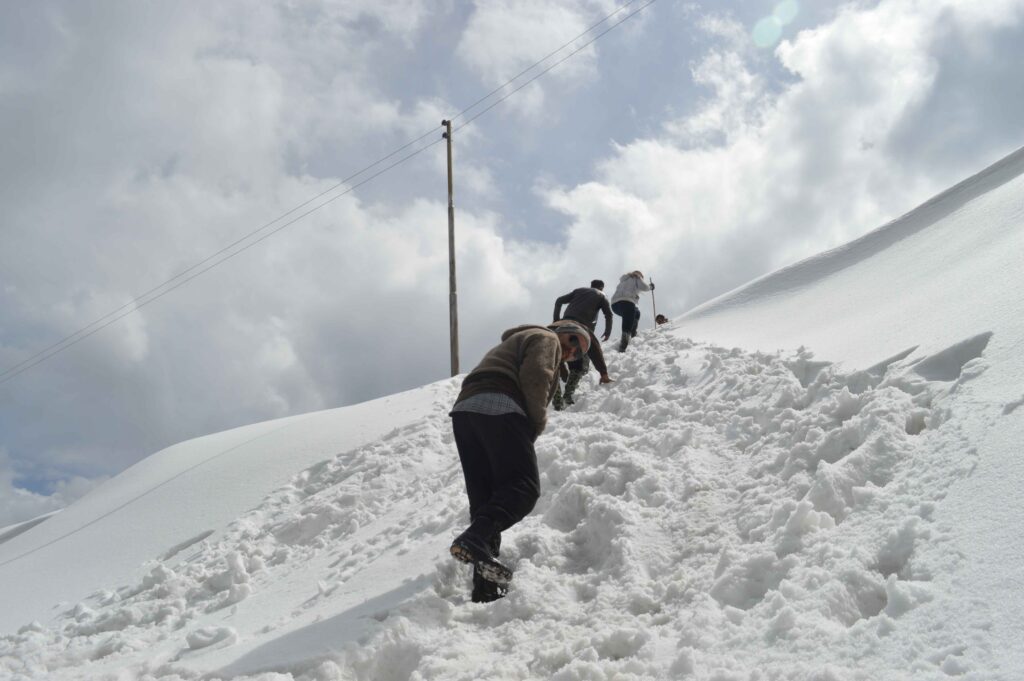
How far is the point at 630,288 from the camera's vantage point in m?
11.2

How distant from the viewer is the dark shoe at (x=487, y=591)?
3.57m

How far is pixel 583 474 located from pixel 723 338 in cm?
473

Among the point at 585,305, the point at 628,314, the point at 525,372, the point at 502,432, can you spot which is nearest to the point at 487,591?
the point at 502,432

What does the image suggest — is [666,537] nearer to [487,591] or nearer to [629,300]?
[487,591]

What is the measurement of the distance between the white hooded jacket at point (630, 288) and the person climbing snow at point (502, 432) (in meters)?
7.22

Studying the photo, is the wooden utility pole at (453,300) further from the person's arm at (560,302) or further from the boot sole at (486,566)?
the boot sole at (486,566)

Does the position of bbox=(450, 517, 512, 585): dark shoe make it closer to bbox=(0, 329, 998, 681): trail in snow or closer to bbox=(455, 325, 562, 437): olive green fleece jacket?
bbox=(0, 329, 998, 681): trail in snow

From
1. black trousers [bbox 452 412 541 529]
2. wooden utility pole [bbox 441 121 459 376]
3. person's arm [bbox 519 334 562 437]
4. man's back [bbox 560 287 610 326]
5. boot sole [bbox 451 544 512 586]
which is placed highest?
wooden utility pole [bbox 441 121 459 376]

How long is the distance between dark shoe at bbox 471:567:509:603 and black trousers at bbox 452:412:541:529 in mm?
341

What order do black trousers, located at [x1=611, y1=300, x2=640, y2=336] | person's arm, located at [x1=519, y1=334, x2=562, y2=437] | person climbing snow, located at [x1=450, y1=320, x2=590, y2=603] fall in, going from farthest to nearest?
black trousers, located at [x1=611, y1=300, x2=640, y2=336]
person's arm, located at [x1=519, y1=334, x2=562, y2=437]
person climbing snow, located at [x1=450, y1=320, x2=590, y2=603]

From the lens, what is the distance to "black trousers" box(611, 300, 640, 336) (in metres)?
11.0

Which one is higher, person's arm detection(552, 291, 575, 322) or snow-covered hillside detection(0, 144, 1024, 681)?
person's arm detection(552, 291, 575, 322)

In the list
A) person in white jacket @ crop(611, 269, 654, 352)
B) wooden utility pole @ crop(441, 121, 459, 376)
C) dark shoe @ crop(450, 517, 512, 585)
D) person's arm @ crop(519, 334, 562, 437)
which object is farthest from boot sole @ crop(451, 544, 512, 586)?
wooden utility pole @ crop(441, 121, 459, 376)

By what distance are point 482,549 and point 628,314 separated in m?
8.14
